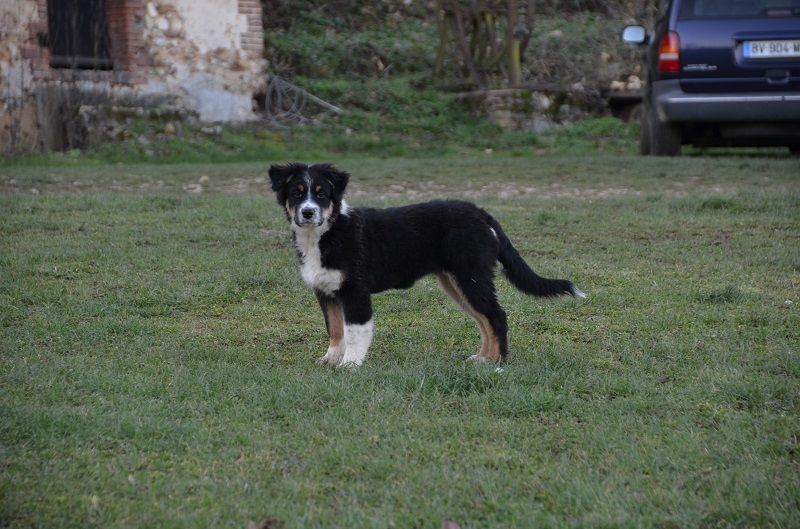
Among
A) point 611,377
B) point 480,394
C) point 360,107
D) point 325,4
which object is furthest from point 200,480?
point 325,4

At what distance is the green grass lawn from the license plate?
3272 millimetres

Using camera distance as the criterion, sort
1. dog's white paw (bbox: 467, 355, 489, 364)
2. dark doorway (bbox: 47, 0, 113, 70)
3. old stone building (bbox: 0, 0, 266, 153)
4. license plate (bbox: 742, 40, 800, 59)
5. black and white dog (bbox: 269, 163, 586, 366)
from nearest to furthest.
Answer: dog's white paw (bbox: 467, 355, 489, 364) → black and white dog (bbox: 269, 163, 586, 366) → license plate (bbox: 742, 40, 800, 59) → old stone building (bbox: 0, 0, 266, 153) → dark doorway (bbox: 47, 0, 113, 70)

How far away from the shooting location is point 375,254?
575cm

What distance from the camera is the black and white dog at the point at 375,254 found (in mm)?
5605

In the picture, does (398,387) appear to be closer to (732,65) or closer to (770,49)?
(732,65)

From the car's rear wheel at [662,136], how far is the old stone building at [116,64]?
6.93 metres

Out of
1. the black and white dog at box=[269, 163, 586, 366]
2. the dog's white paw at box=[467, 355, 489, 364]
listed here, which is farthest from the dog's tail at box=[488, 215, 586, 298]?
the dog's white paw at box=[467, 355, 489, 364]

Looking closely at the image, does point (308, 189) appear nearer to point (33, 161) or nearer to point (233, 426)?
point (233, 426)

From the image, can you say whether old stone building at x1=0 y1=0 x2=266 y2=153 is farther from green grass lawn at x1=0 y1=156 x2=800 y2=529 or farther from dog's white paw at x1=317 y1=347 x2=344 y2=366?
dog's white paw at x1=317 y1=347 x2=344 y2=366

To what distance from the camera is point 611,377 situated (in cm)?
509

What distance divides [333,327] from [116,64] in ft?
40.4

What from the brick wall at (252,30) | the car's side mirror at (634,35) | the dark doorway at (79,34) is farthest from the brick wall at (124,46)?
the car's side mirror at (634,35)

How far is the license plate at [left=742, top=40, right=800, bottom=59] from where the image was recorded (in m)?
12.1

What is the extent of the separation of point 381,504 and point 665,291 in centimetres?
382
